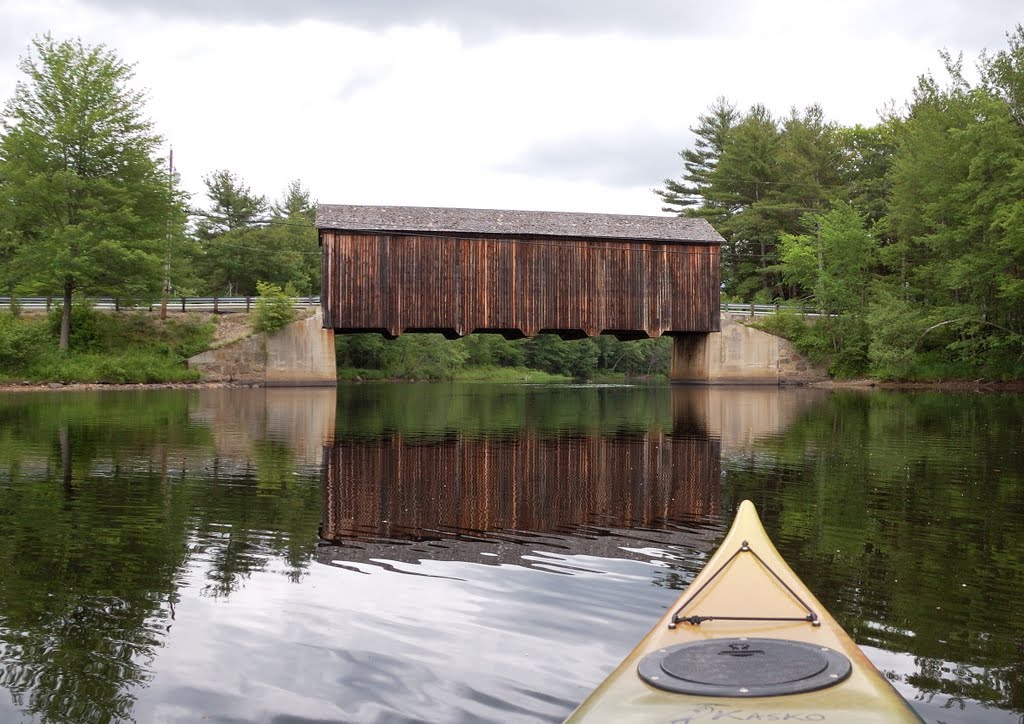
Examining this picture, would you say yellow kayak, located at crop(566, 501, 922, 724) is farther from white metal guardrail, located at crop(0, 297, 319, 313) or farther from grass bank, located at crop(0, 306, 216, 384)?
white metal guardrail, located at crop(0, 297, 319, 313)

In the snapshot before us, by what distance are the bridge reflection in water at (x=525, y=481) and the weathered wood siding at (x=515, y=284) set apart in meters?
15.0

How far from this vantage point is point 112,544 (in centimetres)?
774

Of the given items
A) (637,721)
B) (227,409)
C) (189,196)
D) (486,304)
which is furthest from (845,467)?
(189,196)

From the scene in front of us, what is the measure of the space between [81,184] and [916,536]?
34.8 m

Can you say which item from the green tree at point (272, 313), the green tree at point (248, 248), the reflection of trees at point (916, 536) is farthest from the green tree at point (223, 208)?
the reflection of trees at point (916, 536)

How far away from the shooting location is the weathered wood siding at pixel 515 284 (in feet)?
113

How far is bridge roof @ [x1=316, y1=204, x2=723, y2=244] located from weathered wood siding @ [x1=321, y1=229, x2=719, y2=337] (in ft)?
1.12

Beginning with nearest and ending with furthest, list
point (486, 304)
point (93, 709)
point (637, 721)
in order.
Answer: point (637, 721) < point (93, 709) < point (486, 304)

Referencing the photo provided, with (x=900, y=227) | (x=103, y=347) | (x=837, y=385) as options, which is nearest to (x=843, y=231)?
(x=900, y=227)

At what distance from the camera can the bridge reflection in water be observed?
8688 millimetres

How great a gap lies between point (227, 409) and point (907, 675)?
21.3 m

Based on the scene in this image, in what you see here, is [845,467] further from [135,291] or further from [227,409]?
[135,291]

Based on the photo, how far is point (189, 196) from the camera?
39469mm

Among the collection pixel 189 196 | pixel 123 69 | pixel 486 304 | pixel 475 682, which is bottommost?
pixel 475 682
